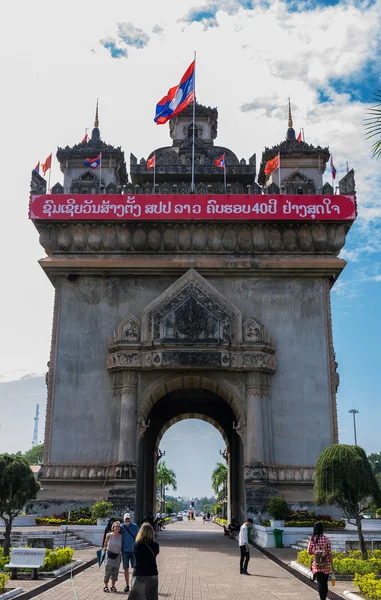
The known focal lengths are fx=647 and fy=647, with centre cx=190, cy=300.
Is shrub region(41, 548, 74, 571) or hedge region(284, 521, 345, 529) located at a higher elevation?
hedge region(284, 521, 345, 529)

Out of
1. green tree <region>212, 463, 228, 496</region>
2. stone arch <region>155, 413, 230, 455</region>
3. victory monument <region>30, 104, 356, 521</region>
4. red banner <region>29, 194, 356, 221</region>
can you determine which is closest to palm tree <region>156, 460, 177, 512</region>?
green tree <region>212, 463, 228, 496</region>

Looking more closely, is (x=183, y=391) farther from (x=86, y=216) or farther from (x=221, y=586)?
(x=221, y=586)

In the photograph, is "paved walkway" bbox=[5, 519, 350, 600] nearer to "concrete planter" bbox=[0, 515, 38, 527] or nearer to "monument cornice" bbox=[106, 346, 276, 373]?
"concrete planter" bbox=[0, 515, 38, 527]

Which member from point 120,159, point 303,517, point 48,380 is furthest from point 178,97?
point 303,517

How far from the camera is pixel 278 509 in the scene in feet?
92.8

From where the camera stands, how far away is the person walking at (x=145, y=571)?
10.2m

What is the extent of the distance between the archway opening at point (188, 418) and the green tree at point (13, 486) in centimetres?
1359

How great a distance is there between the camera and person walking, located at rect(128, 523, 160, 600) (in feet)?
33.3

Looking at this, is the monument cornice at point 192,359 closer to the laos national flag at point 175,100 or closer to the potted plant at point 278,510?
the potted plant at point 278,510

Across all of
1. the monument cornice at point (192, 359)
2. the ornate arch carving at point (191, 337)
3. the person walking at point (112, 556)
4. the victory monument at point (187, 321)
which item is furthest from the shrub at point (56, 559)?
the ornate arch carving at point (191, 337)

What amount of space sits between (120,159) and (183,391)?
1471 centimetres

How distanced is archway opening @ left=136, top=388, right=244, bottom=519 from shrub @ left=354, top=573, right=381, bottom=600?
69.4 ft

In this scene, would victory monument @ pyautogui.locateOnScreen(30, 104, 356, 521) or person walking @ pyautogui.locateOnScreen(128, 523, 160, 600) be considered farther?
victory monument @ pyautogui.locateOnScreen(30, 104, 356, 521)

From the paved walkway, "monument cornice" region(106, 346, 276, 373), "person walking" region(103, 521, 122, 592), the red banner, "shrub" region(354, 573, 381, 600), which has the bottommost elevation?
the paved walkway
